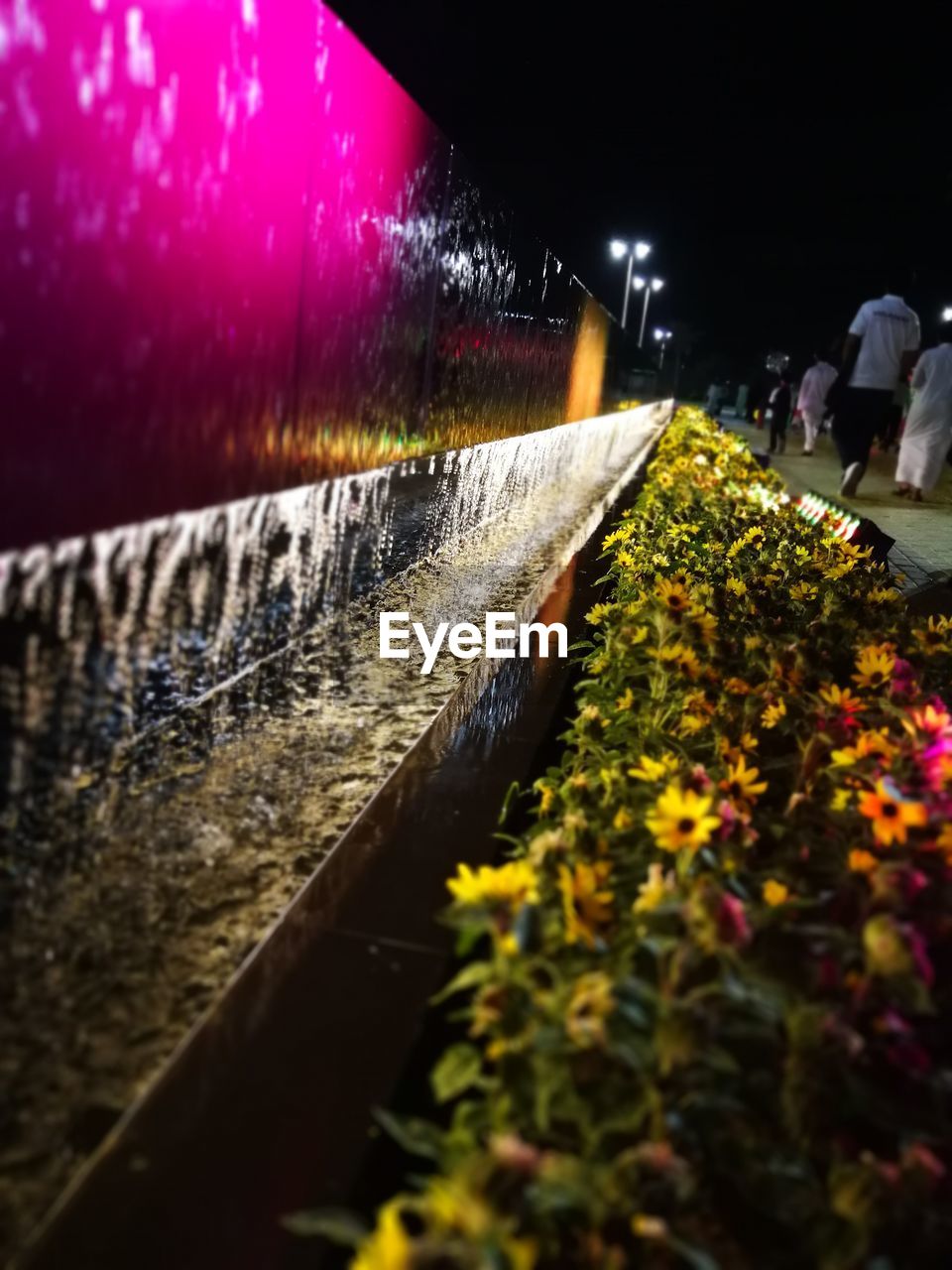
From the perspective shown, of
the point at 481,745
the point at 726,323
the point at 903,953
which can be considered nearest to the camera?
the point at 903,953

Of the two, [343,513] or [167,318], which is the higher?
[167,318]

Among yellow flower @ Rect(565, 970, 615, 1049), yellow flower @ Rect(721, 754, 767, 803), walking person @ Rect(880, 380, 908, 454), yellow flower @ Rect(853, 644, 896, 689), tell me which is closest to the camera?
yellow flower @ Rect(565, 970, 615, 1049)

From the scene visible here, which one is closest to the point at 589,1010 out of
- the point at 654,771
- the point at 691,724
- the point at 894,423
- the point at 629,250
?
the point at 654,771

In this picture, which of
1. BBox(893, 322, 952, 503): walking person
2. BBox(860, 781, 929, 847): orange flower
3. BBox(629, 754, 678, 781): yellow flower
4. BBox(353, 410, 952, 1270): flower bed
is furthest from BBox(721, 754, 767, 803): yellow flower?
BBox(893, 322, 952, 503): walking person

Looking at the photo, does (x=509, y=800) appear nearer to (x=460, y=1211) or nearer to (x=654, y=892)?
(x=654, y=892)

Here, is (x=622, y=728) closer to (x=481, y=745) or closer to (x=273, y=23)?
(x=481, y=745)

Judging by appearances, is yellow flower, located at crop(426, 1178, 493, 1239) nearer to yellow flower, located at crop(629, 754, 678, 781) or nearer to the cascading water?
the cascading water

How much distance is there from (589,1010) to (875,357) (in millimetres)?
9308

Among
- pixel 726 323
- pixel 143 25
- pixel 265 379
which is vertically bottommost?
pixel 265 379

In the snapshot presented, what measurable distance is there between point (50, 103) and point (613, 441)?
1434 cm

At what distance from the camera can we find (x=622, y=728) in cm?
245

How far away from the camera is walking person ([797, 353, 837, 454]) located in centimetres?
1702

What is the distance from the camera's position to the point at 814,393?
1728cm

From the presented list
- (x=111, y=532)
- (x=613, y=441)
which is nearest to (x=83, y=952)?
(x=111, y=532)
